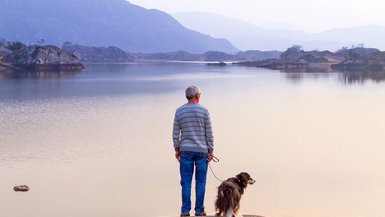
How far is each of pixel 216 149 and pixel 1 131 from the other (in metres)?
15.6

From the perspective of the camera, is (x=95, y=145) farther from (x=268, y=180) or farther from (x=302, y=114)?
(x=302, y=114)

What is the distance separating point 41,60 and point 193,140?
148 meters

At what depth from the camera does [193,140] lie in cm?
1057

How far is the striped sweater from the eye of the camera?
34.3 feet

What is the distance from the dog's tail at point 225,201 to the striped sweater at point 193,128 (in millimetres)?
944

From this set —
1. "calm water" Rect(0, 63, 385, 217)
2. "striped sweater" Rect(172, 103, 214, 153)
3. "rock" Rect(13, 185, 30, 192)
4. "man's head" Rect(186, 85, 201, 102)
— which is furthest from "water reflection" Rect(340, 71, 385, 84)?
"man's head" Rect(186, 85, 201, 102)

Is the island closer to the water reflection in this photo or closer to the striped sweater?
the water reflection

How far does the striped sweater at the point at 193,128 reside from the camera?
412 inches

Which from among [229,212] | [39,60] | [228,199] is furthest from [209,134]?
[39,60]

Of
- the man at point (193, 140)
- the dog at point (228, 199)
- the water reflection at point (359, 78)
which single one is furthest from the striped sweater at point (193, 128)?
the water reflection at point (359, 78)

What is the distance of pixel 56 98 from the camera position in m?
60.1

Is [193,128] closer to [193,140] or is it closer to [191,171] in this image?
[193,140]

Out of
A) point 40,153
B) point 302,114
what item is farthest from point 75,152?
point 302,114

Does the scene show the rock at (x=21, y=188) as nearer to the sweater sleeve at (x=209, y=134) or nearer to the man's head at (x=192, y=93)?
the sweater sleeve at (x=209, y=134)
